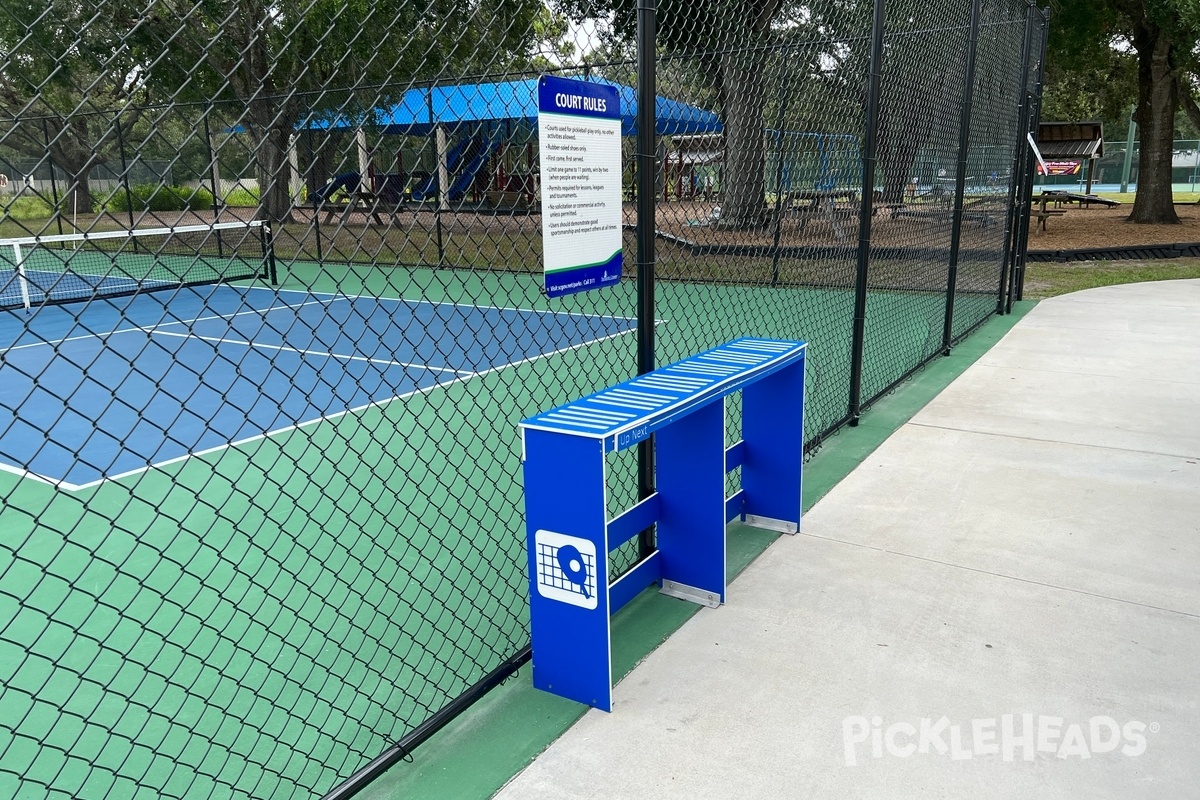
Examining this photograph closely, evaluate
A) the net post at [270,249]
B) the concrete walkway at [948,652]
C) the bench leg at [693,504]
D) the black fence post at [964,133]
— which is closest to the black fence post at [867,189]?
the concrete walkway at [948,652]

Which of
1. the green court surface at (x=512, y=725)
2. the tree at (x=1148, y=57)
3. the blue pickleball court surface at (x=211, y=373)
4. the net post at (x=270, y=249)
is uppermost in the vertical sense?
the tree at (x=1148, y=57)

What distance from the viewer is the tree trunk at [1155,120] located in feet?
58.7

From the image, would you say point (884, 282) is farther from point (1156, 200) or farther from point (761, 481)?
point (1156, 200)

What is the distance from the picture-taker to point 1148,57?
61.5 ft

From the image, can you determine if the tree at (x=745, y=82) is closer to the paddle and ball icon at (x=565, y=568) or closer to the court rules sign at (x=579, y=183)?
the court rules sign at (x=579, y=183)

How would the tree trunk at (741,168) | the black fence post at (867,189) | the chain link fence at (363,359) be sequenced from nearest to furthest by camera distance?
the chain link fence at (363,359) < the black fence post at (867,189) < the tree trunk at (741,168)

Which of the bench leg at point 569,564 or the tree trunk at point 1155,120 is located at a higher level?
the tree trunk at point 1155,120

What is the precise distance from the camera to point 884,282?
37.1 ft

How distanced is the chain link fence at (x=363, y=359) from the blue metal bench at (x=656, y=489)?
0.25 meters

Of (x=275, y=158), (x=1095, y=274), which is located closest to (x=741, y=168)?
(x=275, y=158)

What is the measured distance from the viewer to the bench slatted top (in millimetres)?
2727

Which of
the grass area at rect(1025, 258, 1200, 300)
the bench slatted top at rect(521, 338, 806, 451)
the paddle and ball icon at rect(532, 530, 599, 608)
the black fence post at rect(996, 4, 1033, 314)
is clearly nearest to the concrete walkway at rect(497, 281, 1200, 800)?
the paddle and ball icon at rect(532, 530, 599, 608)

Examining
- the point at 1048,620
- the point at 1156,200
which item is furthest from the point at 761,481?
the point at 1156,200

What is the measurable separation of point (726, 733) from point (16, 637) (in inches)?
105
